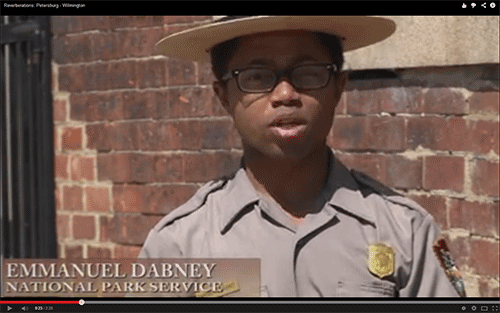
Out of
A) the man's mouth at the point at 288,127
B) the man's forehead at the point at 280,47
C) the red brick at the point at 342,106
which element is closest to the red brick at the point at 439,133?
the red brick at the point at 342,106

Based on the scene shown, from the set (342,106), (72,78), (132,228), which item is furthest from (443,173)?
(72,78)

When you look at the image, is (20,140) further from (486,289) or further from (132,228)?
(486,289)

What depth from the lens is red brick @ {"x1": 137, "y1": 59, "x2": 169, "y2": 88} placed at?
4090 millimetres

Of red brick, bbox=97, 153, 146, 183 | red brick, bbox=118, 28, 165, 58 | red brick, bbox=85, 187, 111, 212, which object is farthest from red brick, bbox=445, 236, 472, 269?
red brick, bbox=85, 187, 111, 212

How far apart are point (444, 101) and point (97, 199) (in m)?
1.77

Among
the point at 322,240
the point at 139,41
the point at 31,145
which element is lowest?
the point at 322,240

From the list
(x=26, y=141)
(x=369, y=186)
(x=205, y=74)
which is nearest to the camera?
(x=369, y=186)

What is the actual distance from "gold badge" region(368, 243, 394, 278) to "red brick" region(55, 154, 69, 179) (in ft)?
7.24

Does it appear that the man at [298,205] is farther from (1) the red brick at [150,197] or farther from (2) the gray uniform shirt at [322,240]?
(1) the red brick at [150,197]

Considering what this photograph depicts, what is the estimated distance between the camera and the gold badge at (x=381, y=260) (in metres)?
2.70

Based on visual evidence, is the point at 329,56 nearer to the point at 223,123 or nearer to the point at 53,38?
the point at 223,123

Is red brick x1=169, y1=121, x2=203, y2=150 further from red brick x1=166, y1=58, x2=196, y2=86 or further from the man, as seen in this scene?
the man

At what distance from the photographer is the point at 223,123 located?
12.9 feet

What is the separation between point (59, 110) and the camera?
4512 millimetres
